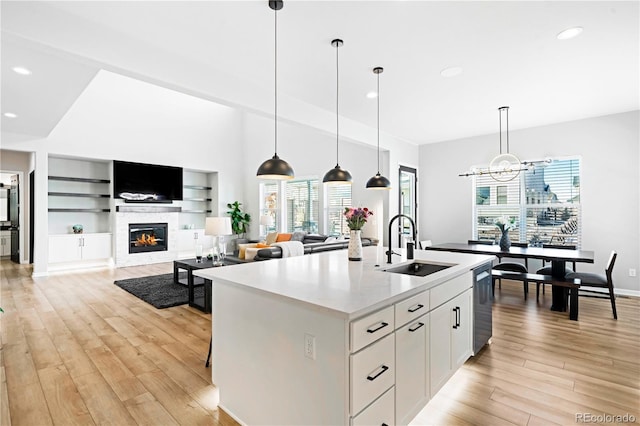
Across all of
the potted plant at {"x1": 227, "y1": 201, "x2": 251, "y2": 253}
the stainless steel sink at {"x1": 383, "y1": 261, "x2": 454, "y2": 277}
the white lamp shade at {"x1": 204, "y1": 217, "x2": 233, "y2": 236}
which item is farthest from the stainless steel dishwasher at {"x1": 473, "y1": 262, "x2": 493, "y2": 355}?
the potted plant at {"x1": 227, "y1": 201, "x2": 251, "y2": 253}

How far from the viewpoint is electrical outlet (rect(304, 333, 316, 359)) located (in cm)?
155

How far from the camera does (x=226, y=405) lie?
82.2 inches

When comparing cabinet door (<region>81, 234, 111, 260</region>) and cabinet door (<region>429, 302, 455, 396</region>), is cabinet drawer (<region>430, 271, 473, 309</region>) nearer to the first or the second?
cabinet door (<region>429, 302, 455, 396</region>)

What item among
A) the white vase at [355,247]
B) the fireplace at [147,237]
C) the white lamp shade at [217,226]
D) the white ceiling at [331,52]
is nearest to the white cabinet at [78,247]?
the fireplace at [147,237]

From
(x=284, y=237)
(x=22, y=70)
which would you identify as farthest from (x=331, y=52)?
(x=284, y=237)

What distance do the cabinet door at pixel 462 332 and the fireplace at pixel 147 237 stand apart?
765cm

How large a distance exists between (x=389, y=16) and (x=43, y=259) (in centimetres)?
746

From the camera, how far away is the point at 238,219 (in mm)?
9867

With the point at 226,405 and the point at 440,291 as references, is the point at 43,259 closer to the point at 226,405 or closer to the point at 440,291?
the point at 226,405

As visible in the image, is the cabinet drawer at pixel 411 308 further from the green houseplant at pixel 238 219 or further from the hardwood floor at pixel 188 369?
the green houseplant at pixel 238 219

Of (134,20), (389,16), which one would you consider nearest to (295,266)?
(389,16)

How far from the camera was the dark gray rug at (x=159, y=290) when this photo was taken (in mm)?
4582

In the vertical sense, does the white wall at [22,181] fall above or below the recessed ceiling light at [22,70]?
below

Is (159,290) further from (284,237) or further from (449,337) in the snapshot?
(449,337)
